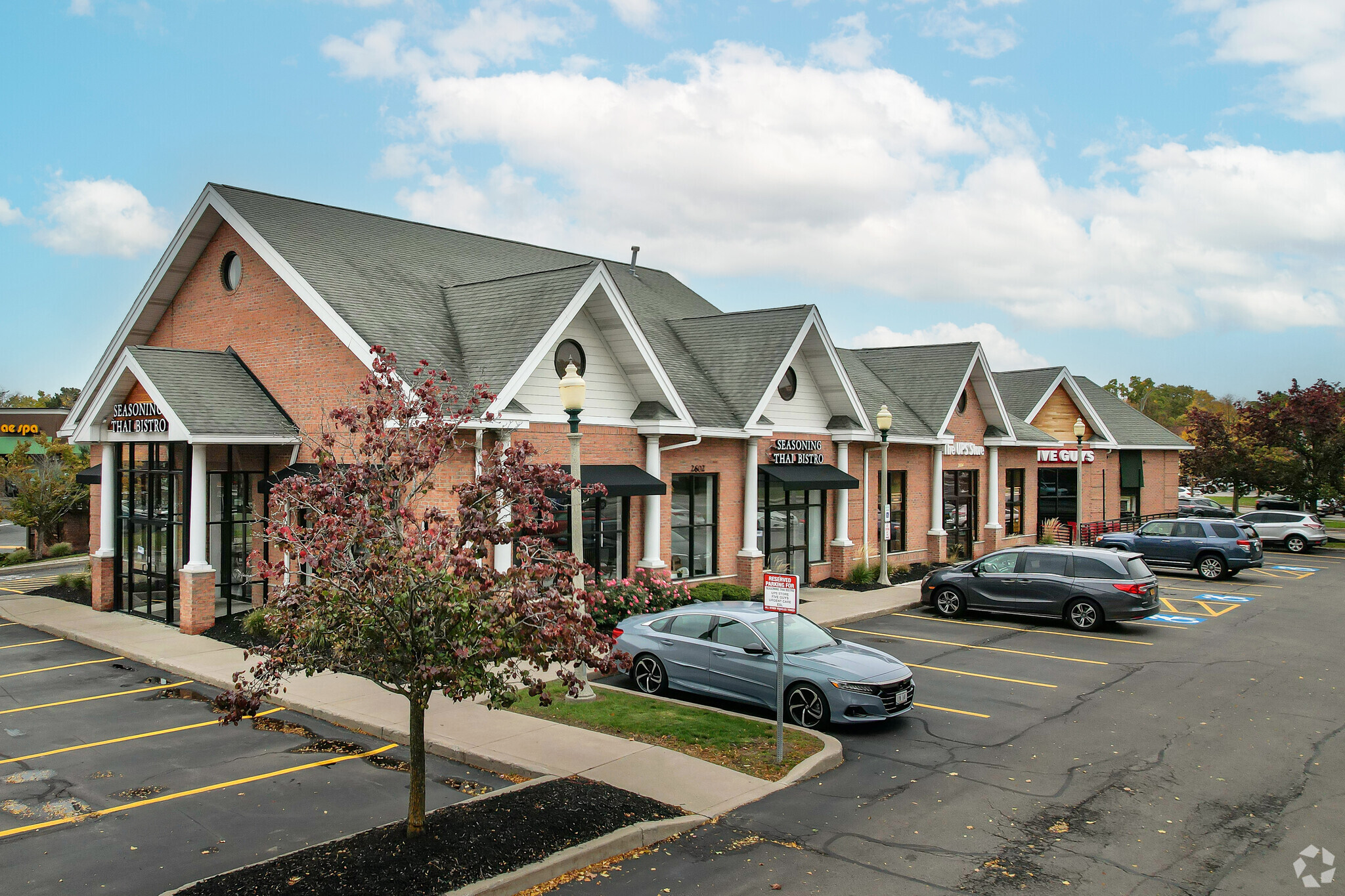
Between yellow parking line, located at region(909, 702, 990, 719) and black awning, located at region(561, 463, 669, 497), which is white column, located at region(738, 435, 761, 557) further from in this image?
yellow parking line, located at region(909, 702, 990, 719)

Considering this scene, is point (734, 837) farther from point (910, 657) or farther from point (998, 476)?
point (998, 476)

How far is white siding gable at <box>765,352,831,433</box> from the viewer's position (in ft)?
79.4

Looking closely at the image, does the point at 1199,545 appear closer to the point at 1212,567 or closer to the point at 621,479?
the point at 1212,567

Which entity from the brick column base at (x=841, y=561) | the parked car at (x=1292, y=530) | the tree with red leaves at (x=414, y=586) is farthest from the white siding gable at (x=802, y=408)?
the parked car at (x=1292, y=530)

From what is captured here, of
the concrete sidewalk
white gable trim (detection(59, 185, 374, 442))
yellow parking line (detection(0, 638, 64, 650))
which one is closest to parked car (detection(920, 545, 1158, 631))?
the concrete sidewalk

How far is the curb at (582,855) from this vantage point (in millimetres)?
7301

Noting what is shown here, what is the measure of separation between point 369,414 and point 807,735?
6748 millimetres

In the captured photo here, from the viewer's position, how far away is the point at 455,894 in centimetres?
708

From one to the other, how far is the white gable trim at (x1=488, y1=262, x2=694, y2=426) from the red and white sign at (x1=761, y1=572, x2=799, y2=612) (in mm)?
7084

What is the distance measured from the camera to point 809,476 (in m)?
24.2

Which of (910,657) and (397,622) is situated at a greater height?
(397,622)

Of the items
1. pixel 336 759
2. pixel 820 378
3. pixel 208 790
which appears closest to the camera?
pixel 208 790

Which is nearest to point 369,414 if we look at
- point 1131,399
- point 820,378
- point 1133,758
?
point 1133,758

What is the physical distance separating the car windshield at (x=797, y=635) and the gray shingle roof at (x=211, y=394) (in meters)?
10.8
